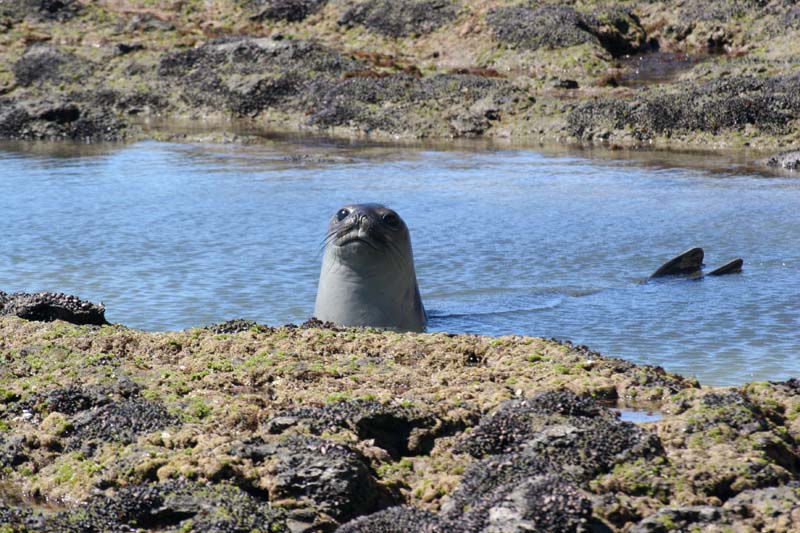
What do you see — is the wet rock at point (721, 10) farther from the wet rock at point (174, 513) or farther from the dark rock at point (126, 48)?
the wet rock at point (174, 513)

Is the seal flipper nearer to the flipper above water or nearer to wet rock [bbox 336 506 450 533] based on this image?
the flipper above water

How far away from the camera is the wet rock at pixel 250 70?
2967cm

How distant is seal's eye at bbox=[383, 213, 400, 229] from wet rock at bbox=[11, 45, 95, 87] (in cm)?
2532

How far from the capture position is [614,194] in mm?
17000

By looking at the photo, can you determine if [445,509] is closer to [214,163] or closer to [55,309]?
[55,309]

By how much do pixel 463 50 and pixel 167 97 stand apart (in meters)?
8.15

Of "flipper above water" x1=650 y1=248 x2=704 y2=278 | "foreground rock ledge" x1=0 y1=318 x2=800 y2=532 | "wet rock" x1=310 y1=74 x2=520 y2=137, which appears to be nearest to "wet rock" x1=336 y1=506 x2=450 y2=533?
"foreground rock ledge" x1=0 y1=318 x2=800 y2=532

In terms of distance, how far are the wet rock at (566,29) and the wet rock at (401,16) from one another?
2315mm

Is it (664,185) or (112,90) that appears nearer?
(664,185)

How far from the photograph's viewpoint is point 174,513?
182 inches

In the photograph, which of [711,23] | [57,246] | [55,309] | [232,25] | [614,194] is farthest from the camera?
[232,25]

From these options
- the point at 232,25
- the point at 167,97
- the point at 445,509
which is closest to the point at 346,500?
the point at 445,509

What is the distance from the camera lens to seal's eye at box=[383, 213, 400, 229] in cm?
864

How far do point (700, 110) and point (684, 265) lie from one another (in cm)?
1294
